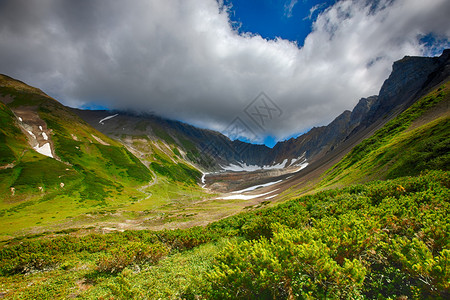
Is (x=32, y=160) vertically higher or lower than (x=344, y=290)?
higher

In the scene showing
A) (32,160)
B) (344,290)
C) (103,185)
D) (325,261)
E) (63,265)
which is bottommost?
(344,290)

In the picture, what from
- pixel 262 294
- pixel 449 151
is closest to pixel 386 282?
pixel 262 294

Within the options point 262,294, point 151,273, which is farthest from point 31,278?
point 262,294

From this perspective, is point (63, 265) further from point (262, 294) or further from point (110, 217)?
point (110, 217)

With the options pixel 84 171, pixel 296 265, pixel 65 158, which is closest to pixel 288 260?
pixel 296 265

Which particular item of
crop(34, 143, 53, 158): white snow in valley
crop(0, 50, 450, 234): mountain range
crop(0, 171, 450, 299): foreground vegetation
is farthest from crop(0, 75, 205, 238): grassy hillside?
crop(0, 171, 450, 299): foreground vegetation

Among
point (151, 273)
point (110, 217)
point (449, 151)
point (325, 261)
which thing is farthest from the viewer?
point (110, 217)

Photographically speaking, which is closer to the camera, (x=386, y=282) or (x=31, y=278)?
(x=386, y=282)

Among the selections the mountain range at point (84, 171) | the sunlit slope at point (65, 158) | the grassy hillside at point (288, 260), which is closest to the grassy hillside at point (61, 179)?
the sunlit slope at point (65, 158)

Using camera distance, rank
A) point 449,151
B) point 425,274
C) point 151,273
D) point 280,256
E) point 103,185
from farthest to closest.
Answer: point 103,185 → point 449,151 → point 151,273 → point 280,256 → point 425,274

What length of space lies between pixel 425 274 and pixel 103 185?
102926 millimetres

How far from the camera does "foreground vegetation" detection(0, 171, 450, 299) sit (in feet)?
18.4

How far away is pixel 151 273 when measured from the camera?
11.1m

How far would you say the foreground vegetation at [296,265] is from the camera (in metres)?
5.60
